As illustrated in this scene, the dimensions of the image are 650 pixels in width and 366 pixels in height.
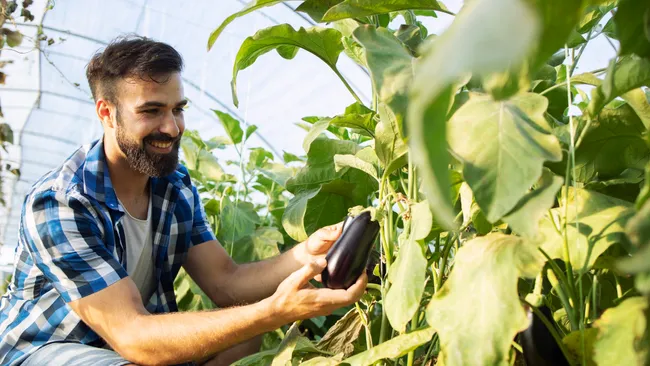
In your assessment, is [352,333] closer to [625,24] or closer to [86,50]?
[625,24]

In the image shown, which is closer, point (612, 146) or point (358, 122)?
point (612, 146)

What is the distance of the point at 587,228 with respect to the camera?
744mm

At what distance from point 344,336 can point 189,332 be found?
334 millimetres

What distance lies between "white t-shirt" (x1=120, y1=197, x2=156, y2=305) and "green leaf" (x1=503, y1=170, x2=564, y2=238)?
1297 mm

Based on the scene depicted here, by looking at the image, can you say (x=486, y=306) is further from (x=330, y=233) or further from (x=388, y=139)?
(x=330, y=233)

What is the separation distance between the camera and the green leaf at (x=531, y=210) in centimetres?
60

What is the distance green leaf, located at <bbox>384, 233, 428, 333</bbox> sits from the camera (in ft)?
2.66

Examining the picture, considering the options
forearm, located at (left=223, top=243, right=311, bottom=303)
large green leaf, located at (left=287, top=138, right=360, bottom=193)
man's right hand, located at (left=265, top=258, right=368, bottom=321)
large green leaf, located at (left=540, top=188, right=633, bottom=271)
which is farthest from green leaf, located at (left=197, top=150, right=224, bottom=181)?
large green leaf, located at (left=540, top=188, right=633, bottom=271)

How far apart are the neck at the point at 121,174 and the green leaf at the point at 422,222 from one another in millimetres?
1132

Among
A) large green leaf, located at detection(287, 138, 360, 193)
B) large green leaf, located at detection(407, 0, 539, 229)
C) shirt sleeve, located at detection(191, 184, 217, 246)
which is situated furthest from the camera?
shirt sleeve, located at detection(191, 184, 217, 246)

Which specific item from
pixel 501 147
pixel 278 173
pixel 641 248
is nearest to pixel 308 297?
pixel 501 147

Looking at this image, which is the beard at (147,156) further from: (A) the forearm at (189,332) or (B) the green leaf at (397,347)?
(B) the green leaf at (397,347)

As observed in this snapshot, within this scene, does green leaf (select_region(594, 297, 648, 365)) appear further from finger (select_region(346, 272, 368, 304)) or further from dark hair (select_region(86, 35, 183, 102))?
dark hair (select_region(86, 35, 183, 102))

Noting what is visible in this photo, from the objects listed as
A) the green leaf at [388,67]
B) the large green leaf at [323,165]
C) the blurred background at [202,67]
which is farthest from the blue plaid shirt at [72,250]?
the blurred background at [202,67]
